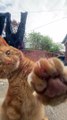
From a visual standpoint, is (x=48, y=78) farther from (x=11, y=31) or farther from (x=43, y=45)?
(x=43, y=45)

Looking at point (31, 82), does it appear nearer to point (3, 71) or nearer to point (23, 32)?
point (3, 71)

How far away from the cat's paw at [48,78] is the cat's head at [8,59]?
50 mm

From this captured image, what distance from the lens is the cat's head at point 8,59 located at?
1.06ft

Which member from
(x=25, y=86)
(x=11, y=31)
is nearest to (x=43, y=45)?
(x=11, y=31)

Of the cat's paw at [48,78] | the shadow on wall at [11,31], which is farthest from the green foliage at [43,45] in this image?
the cat's paw at [48,78]

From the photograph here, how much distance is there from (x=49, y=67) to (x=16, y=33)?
0.57ft

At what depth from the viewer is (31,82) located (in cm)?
29

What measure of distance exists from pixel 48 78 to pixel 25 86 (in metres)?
0.07

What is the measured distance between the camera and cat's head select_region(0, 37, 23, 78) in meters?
0.32

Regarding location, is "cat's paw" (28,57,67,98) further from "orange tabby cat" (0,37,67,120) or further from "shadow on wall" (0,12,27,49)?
"shadow on wall" (0,12,27,49)

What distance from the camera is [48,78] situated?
0.28 metres

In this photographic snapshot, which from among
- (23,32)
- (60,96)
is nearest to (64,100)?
(60,96)

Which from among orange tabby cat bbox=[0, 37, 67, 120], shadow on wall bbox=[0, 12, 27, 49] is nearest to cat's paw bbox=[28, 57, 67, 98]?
orange tabby cat bbox=[0, 37, 67, 120]

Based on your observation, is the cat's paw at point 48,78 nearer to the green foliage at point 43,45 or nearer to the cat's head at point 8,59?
the cat's head at point 8,59
